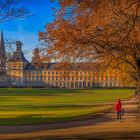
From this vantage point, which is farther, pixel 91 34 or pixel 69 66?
pixel 69 66

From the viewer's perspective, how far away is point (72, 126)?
3116 centimetres

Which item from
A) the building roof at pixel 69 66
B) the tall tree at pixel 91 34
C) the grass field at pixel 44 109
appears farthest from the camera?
the grass field at pixel 44 109

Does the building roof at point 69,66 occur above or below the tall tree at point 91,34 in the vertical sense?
below

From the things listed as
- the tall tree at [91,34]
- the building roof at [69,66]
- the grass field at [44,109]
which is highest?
the tall tree at [91,34]

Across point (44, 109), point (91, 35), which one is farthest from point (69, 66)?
point (44, 109)

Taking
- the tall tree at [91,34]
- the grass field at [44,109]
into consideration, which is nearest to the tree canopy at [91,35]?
the tall tree at [91,34]

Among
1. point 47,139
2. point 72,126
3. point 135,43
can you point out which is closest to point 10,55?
point 72,126

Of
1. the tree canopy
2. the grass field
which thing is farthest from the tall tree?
the grass field

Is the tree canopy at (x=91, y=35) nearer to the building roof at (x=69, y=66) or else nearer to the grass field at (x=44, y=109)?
the building roof at (x=69, y=66)

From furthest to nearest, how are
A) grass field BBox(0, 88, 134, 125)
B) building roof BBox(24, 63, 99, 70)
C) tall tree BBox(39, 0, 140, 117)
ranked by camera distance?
grass field BBox(0, 88, 134, 125) → building roof BBox(24, 63, 99, 70) → tall tree BBox(39, 0, 140, 117)

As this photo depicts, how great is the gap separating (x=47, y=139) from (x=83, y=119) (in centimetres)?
1505

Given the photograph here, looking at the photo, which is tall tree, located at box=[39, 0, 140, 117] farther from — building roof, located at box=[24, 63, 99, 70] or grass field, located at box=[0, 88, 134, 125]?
grass field, located at box=[0, 88, 134, 125]

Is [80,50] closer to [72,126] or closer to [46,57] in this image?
[46,57]

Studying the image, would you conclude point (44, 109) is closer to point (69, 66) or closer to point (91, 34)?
point (69, 66)
